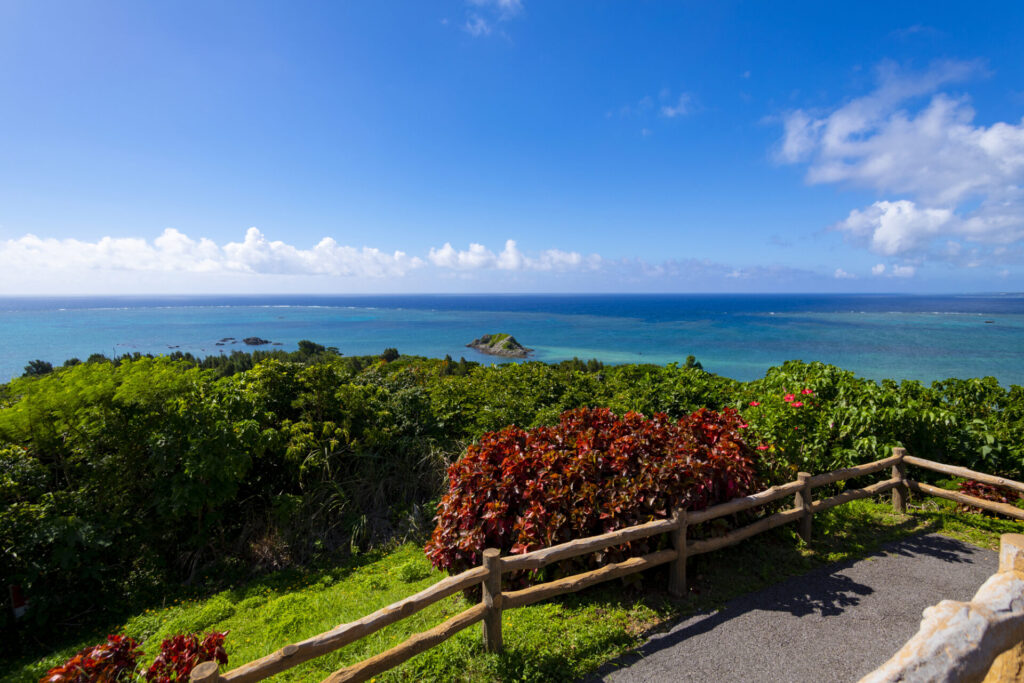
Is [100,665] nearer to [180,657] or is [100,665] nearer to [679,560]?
[180,657]

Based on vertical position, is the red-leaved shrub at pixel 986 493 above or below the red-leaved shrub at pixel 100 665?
below

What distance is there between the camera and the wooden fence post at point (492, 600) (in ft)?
12.8

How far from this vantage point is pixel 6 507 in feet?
18.6

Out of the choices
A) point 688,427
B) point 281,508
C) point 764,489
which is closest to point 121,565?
point 281,508

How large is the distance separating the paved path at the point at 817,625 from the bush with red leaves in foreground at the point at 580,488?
990 mm

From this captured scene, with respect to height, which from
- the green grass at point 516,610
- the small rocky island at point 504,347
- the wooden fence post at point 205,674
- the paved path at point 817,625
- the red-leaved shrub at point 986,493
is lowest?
the small rocky island at point 504,347

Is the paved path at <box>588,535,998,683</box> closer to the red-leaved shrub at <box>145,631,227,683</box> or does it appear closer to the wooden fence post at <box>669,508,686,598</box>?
the wooden fence post at <box>669,508,686,598</box>

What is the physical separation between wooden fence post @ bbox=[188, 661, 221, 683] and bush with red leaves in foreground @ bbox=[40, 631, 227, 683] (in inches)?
14.3

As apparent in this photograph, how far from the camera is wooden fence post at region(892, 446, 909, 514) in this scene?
6.79 meters

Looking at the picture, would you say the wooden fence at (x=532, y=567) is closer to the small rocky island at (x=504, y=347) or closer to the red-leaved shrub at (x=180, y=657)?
the red-leaved shrub at (x=180, y=657)

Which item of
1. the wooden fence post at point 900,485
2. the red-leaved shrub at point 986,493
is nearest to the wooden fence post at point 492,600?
the wooden fence post at point 900,485

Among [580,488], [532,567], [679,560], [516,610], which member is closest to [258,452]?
[516,610]

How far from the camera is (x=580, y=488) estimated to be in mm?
5008

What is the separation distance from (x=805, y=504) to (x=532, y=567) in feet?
13.3
